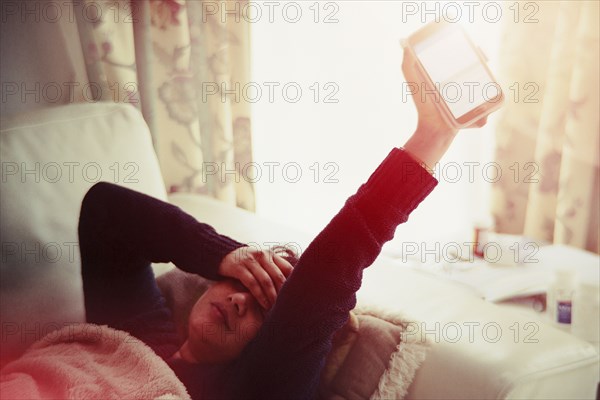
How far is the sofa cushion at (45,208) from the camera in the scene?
101cm

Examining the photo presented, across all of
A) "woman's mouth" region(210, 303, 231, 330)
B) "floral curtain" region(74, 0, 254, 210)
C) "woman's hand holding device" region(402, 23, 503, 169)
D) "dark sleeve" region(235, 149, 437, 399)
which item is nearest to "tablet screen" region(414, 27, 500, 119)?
"woman's hand holding device" region(402, 23, 503, 169)

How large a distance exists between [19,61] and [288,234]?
2.62 ft

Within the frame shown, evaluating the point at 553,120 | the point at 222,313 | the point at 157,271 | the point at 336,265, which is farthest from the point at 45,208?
the point at 553,120

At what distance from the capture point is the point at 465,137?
6.98ft

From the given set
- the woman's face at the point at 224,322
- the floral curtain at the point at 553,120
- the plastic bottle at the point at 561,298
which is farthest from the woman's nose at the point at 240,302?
the floral curtain at the point at 553,120

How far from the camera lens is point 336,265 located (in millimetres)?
791

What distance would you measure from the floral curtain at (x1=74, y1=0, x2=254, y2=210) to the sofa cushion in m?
0.34

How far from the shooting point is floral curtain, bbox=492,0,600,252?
5.88ft

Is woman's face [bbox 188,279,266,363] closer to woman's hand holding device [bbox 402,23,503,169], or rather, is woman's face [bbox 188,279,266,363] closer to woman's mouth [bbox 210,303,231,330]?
woman's mouth [bbox 210,303,231,330]

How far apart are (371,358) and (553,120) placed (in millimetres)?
1281

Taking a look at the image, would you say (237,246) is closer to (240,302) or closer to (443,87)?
(240,302)

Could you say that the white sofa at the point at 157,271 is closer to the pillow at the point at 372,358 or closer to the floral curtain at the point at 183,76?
A: the pillow at the point at 372,358

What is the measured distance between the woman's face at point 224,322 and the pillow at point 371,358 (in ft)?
0.51

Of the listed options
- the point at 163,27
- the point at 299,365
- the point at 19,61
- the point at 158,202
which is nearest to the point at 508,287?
the point at 299,365
